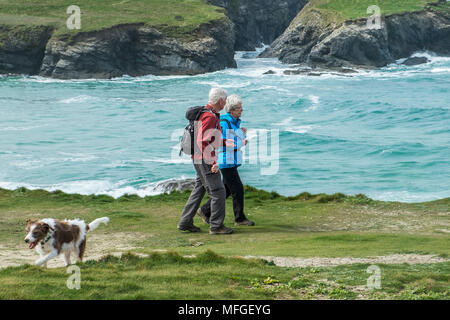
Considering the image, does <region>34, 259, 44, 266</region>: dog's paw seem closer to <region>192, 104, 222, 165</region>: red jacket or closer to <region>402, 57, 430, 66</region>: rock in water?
<region>192, 104, 222, 165</region>: red jacket

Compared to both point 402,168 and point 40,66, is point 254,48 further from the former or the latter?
point 402,168

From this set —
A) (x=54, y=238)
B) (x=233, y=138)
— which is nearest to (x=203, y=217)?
(x=233, y=138)

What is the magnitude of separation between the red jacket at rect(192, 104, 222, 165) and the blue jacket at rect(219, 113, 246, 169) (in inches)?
22.8

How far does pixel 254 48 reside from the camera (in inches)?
4729

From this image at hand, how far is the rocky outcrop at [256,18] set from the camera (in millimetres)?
119688

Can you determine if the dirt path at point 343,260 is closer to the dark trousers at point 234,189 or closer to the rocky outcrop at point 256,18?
the dark trousers at point 234,189

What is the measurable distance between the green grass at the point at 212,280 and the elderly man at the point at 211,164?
109 inches

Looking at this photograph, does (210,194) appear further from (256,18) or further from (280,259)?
(256,18)

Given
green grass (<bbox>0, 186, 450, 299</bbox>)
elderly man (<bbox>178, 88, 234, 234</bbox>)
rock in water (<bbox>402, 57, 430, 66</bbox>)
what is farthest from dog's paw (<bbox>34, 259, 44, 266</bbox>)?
rock in water (<bbox>402, 57, 430, 66</bbox>)

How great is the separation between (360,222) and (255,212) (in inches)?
120

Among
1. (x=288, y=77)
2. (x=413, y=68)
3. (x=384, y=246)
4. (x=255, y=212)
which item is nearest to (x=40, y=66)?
(x=288, y=77)

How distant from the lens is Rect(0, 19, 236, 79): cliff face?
83.8 metres

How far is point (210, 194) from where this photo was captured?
13.0 meters

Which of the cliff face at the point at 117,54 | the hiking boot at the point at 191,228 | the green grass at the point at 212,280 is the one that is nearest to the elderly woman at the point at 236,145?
the hiking boot at the point at 191,228
